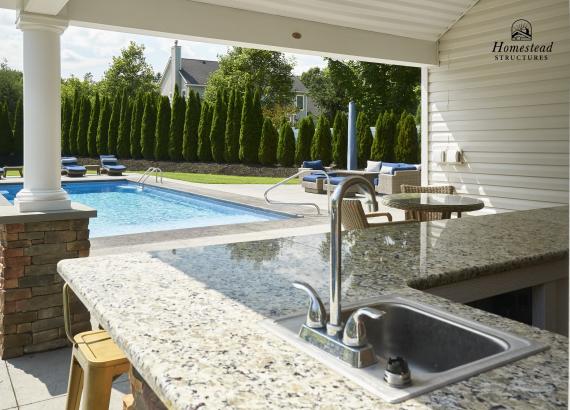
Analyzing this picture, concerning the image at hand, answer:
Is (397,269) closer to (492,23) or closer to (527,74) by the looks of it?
(527,74)

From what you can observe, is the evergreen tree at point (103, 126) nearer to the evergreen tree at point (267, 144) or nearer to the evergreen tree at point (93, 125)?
the evergreen tree at point (93, 125)

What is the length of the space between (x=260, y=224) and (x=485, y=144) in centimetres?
341

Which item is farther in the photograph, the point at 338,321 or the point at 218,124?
the point at 218,124

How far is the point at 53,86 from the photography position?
13.7ft

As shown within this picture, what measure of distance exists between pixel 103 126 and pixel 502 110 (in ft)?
63.7

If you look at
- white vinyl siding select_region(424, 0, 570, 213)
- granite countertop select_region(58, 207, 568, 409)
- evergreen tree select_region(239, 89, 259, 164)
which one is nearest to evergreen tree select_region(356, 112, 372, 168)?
evergreen tree select_region(239, 89, 259, 164)

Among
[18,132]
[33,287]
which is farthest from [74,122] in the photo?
[33,287]

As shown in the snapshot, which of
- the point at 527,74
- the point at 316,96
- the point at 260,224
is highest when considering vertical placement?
the point at 316,96

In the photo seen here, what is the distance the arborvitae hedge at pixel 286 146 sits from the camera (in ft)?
64.0

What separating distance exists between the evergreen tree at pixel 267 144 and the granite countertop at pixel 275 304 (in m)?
17.2

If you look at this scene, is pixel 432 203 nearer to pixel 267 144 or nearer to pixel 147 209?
pixel 147 209

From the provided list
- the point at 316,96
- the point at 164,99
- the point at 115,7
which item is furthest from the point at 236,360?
the point at 316,96

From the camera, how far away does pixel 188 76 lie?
114ft

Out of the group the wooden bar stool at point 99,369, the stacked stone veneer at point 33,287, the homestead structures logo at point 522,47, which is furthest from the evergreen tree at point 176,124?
the wooden bar stool at point 99,369
